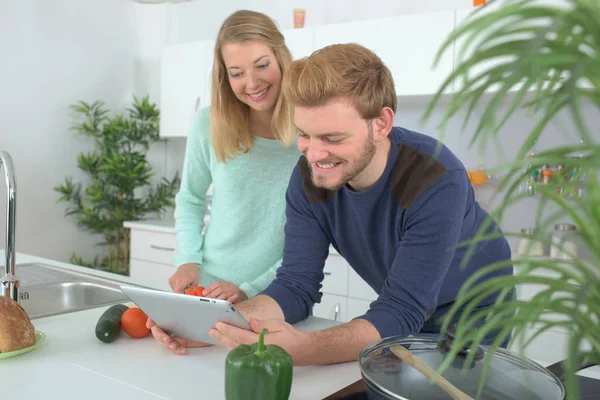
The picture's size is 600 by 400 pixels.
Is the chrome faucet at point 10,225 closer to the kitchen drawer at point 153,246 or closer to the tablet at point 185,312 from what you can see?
the tablet at point 185,312

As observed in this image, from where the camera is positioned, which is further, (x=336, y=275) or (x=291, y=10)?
(x=291, y=10)

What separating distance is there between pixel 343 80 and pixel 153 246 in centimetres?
314

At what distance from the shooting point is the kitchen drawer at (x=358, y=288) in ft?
10.8

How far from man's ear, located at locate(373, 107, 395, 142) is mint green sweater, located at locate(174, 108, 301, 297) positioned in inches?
22.1

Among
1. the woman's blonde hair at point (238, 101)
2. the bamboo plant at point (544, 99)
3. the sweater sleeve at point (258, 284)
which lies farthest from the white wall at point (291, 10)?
the bamboo plant at point (544, 99)

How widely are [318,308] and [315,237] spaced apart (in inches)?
81.8

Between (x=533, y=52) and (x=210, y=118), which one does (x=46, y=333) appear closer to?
(x=210, y=118)

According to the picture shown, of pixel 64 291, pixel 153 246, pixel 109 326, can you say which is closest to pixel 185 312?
pixel 109 326

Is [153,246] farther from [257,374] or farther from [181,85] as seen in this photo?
[257,374]

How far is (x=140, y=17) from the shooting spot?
4891mm

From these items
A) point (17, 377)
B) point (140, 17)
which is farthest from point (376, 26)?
point (17, 377)

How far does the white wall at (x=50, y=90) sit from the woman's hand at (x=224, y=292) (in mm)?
2957

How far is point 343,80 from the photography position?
49.7 inches

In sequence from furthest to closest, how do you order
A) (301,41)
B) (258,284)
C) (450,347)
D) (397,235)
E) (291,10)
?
1. (291,10)
2. (301,41)
3. (258,284)
4. (397,235)
5. (450,347)
